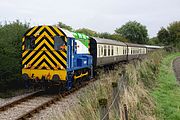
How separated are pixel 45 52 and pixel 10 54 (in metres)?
2.28

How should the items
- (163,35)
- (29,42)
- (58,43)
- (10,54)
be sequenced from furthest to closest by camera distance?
(163,35)
(10,54)
(29,42)
(58,43)

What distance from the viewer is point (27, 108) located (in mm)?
10922

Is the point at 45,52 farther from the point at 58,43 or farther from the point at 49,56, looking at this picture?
the point at 58,43

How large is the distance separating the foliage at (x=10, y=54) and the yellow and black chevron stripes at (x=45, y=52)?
0.95m

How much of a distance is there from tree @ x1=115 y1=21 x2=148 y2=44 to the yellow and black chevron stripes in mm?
70943

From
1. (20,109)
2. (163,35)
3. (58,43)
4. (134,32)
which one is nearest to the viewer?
(20,109)

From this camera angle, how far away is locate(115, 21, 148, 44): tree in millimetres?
84438

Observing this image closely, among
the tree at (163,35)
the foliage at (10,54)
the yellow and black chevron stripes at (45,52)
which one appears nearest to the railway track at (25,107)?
the yellow and black chevron stripes at (45,52)

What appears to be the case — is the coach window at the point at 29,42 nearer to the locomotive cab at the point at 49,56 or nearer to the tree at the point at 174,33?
the locomotive cab at the point at 49,56

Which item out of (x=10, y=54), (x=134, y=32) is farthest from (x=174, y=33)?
(x=10, y=54)

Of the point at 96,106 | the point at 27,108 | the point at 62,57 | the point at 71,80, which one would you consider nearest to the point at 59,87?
the point at 71,80

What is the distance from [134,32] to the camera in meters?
85.1

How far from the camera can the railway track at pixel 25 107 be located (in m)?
9.69

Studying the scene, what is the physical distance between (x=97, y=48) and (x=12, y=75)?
647 cm
